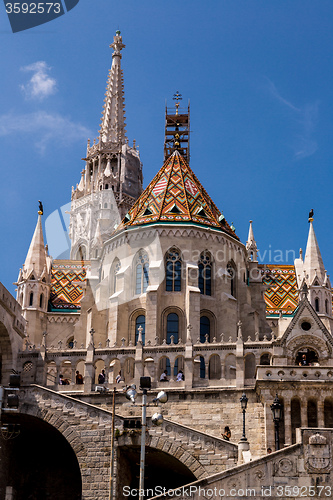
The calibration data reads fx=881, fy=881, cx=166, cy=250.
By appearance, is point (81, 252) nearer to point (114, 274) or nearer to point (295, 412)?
point (114, 274)

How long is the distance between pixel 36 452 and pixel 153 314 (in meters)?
10.3

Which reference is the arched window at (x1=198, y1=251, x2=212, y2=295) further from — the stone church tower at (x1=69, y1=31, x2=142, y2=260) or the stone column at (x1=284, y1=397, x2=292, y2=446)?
the stone church tower at (x1=69, y1=31, x2=142, y2=260)

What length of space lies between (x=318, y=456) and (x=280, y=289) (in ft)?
86.7

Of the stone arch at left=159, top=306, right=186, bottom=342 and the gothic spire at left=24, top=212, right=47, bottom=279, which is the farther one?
the gothic spire at left=24, top=212, right=47, bottom=279

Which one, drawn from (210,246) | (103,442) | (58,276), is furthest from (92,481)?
(58,276)

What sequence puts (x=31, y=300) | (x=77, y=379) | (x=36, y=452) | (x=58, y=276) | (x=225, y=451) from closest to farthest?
(x=225, y=451), (x=36, y=452), (x=77, y=379), (x=31, y=300), (x=58, y=276)

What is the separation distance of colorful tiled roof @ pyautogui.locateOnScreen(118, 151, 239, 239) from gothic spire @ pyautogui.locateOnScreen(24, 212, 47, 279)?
6.92 metres

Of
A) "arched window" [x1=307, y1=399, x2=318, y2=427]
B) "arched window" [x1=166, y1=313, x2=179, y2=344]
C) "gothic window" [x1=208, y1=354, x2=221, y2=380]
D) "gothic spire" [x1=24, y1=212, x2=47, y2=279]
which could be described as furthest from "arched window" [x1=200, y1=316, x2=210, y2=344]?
"gothic spire" [x1=24, y1=212, x2=47, y2=279]

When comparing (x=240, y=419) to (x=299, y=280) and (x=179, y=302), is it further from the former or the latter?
(x=299, y=280)

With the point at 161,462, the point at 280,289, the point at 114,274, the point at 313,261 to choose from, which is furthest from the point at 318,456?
the point at 280,289

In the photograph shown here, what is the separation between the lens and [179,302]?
47000mm

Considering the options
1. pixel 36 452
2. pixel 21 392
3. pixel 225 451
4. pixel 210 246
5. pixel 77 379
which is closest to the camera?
pixel 225 451

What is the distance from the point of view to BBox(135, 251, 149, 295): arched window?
→ 1889 inches

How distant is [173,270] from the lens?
47.9 m
